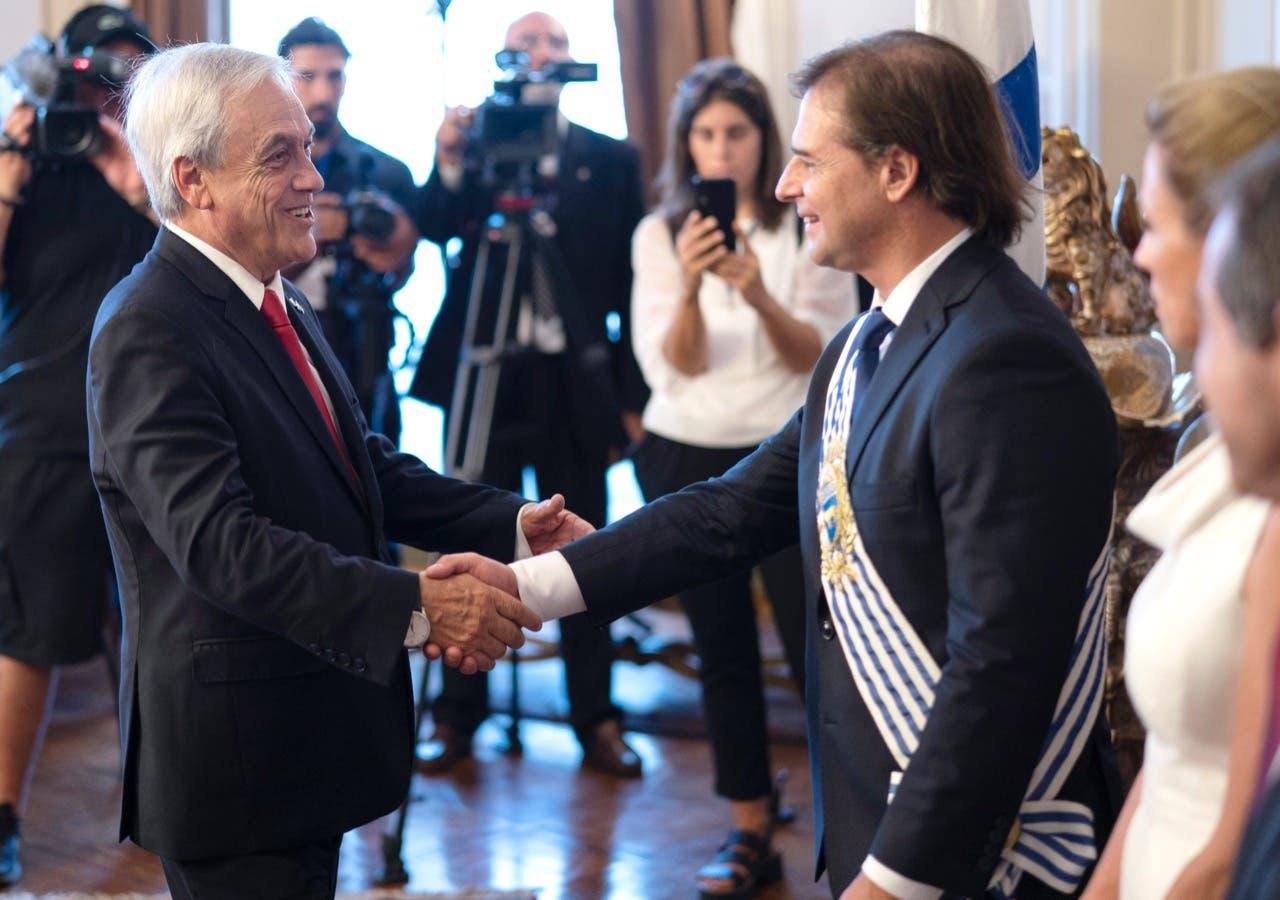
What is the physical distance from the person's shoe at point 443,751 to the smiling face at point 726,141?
153 cm

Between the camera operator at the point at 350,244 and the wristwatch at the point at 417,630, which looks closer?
the wristwatch at the point at 417,630

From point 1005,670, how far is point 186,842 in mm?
933

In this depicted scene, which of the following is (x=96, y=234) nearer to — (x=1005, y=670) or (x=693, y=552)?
(x=693, y=552)

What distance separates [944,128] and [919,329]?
23cm

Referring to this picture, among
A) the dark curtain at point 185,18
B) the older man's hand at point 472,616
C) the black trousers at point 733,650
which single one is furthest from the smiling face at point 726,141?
the dark curtain at point 185,18

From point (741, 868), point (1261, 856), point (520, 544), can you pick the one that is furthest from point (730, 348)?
point (1261, 856)

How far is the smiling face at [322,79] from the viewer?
378 cm

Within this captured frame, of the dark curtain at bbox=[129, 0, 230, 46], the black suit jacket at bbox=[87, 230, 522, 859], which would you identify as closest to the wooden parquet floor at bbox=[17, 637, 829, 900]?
the black suit jacket at bbox=[87, 230, 522, 859]

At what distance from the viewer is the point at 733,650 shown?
321cm

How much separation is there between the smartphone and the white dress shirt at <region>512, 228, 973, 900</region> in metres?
1.23

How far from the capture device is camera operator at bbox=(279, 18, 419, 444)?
3.61 metres

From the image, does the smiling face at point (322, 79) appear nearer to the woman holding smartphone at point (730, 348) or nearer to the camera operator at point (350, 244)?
the camera operator at point (350, 244)

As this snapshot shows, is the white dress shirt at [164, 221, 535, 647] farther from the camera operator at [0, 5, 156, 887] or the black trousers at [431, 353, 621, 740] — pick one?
the black trousers at [431, 353, 621, 740]

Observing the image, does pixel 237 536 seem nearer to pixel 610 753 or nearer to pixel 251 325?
pixel 251 325
